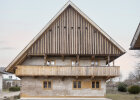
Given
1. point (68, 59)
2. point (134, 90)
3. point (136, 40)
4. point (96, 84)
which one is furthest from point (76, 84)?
point (136, 40)

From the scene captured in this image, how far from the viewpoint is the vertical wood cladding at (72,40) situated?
3281 centimetres

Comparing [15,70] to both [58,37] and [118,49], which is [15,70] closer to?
[58,37]

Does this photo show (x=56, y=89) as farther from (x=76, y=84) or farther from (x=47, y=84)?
(x=76, y=84)

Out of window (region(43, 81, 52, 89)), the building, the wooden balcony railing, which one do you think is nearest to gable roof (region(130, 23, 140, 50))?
the wooden balcony railing

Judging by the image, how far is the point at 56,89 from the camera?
33.8 meters

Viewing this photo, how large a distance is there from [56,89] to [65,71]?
2.87 meters

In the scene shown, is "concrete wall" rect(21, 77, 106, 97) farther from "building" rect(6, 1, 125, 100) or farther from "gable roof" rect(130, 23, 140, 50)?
"gable roof" rect(130, 23, 140, 50)

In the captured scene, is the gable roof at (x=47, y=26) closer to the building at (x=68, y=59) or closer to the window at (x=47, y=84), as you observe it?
the building at (x=68, y=59)

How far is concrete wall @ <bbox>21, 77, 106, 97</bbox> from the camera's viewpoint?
33.6m

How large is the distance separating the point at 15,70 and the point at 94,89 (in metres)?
10.1

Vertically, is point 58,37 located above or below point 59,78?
above

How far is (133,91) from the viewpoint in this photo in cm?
5181

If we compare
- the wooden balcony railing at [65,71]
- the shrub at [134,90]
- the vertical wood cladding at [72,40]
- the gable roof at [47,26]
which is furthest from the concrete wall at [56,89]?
the shrub at [134,90]

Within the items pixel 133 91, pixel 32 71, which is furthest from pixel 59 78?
pixel 133 91
